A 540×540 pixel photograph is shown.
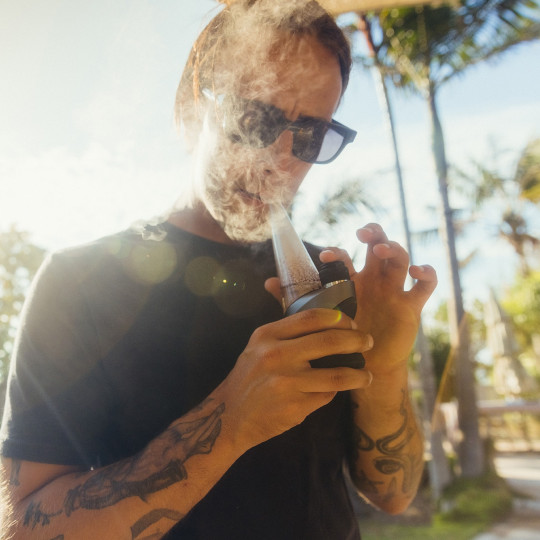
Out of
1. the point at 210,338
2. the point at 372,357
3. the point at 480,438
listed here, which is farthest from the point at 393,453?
the point at 480,438

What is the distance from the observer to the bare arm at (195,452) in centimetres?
92

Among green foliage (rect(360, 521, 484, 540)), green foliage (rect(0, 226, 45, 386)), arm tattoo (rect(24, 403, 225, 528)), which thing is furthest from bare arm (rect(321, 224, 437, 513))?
→ green foliage (rect(360, 521, 484, 540))

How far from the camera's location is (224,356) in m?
1.40

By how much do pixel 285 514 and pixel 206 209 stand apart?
98 centimetres

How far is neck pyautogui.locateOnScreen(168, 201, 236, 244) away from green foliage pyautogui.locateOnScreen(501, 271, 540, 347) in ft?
63.9

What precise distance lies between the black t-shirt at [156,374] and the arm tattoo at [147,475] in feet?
0.36

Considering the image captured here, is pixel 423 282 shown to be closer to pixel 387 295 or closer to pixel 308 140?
pixel 387 295

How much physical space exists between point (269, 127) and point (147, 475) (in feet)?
3.67

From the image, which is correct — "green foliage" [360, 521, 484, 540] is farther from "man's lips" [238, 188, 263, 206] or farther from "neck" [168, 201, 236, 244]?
"man's lips" [238, 188, 263, 206]

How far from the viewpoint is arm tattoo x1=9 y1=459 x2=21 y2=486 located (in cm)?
110

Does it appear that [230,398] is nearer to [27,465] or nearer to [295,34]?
[27,465]

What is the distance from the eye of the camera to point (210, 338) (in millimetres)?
1411

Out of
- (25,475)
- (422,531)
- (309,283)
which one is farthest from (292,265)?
(422,531)

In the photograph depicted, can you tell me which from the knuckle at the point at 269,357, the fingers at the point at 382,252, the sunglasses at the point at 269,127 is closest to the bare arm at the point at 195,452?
the knuckle at the point at 269,357
